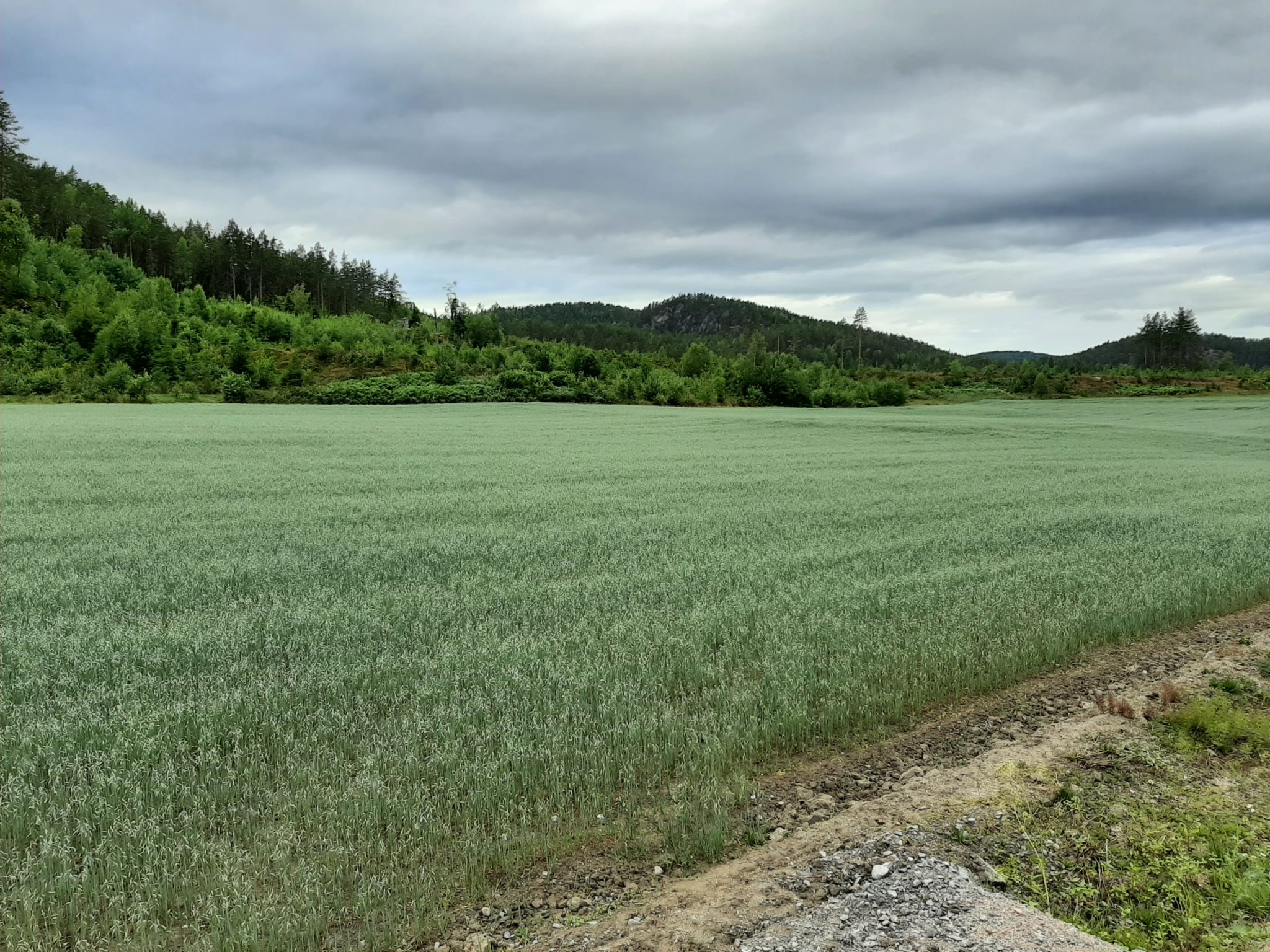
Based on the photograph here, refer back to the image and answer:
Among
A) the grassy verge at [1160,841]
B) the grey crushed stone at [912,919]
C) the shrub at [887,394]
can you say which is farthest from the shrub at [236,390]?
the shrub at [887,394]

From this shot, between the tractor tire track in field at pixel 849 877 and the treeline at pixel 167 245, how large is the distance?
392 feet

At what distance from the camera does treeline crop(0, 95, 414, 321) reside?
322 feet

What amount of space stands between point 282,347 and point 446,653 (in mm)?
80804

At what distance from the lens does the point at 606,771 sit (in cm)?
509

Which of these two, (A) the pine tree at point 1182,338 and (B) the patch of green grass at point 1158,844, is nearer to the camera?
(B) the patch of green grass at point 1158,844

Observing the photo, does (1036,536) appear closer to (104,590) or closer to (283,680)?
(283,680)

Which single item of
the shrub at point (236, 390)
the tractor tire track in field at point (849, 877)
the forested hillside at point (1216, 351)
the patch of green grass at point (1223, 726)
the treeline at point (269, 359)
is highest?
the forested hillside at point (1216, 351)

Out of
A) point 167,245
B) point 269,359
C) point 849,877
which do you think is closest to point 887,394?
point 269,359

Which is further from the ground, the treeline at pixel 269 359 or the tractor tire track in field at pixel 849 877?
the treeline at pixel 269 359

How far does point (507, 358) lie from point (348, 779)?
7652cm

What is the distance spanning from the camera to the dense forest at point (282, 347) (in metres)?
62.0

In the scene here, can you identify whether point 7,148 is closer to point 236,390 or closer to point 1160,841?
point 236,390

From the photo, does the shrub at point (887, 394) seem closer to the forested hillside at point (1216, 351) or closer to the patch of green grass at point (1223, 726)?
the patch of green grass at point (1223, 726)

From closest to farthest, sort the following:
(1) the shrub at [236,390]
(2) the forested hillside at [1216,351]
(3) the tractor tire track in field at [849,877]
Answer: (3) the tractor tire track in field at [849,877] < (1) the shrub at [236,390] < (2) the forested hillside at [1216,351]
